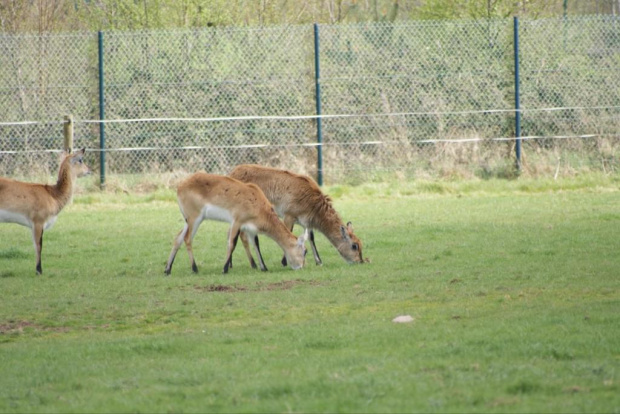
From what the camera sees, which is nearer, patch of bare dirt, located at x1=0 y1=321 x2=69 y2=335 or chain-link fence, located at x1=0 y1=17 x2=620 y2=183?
patch of bare dirt, located at x1=0 y1=321 x2=69 y2=335

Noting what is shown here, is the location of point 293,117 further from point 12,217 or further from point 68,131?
point 12,217

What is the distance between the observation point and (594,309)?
32.8ft

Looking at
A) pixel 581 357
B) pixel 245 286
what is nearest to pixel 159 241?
pixel 245 286

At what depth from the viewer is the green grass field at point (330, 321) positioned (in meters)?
7.43

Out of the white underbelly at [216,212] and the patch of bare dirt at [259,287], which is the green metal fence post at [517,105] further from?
the patch of bare dirt at [259,287]

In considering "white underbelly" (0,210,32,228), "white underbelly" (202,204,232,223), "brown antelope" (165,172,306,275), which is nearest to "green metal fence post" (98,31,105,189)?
"white underbelly" (0,210,32,228)

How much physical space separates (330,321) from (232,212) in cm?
444

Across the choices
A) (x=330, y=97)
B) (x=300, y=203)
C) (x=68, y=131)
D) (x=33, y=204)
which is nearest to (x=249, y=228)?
(x=300, y=203)

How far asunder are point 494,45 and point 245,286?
45.5 feet

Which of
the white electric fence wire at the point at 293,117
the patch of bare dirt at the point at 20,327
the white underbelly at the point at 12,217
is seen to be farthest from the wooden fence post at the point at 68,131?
the patch of bare dirt at the point at 20,327

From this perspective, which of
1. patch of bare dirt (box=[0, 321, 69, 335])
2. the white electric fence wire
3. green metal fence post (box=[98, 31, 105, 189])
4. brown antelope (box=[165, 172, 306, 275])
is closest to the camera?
patch of bare dirt (box=[0, 321, 69, 335])

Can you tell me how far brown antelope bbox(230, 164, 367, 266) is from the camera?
1501 centimetres

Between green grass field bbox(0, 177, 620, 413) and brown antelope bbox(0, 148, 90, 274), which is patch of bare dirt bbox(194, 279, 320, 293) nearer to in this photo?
green grass field bbox(0, 177, 620, 413)

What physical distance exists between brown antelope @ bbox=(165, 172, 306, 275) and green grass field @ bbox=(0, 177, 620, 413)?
37 centimetres
